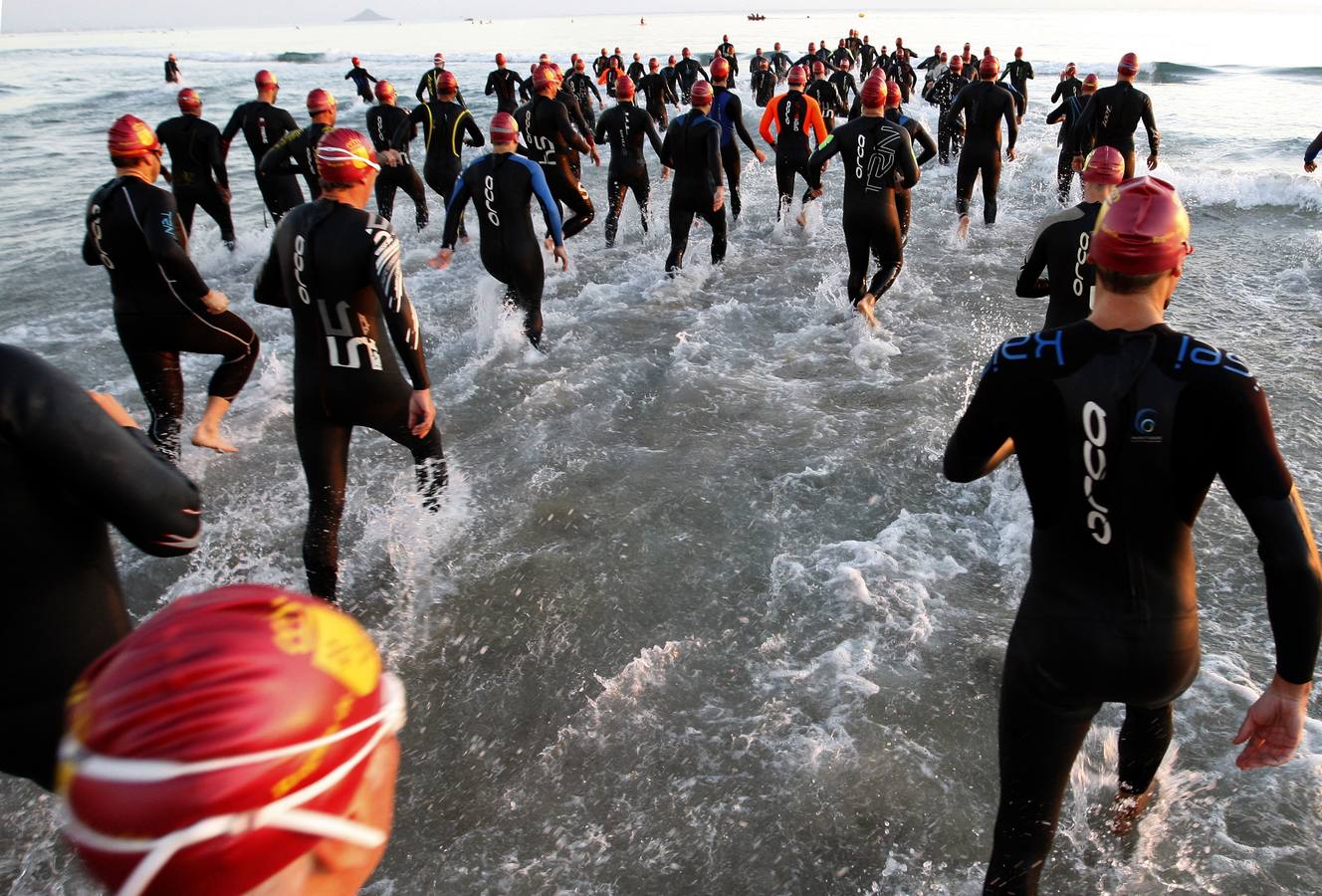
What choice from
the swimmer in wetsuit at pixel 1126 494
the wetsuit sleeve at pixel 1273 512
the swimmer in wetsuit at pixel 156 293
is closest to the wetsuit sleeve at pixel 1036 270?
the swimmer in wetsuit at pixel 1126 494

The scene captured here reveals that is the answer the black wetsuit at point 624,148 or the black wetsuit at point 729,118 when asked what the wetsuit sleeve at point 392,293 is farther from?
the black wetsuit at point 624,148

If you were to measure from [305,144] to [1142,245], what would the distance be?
8.27m

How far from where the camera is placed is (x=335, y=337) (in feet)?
11.1

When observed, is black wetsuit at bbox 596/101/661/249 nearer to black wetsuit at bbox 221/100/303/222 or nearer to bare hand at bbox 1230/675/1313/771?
black wetsuit at bbox 221/100/303/222

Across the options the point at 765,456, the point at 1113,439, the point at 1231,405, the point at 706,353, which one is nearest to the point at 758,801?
the point at 1113,439

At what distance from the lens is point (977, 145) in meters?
9.27

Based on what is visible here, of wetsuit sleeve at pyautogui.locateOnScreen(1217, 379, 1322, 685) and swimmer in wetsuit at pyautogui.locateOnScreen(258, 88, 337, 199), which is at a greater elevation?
swimmer in wetsuit at pyautogui.locateOnScreen(258, 88, 337, 199)

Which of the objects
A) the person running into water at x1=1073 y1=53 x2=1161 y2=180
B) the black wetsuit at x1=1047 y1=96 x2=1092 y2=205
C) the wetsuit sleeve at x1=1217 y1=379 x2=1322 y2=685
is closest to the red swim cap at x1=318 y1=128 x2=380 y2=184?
the wetsuit sleeve at x1=1217 y1=379 x2=1322 y2=685

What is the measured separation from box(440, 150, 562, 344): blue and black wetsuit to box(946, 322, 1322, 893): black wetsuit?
4.40 metres

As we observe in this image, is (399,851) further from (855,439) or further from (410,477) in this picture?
(855,439)

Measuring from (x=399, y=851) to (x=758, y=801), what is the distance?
1154mm

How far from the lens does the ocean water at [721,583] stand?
263 cm

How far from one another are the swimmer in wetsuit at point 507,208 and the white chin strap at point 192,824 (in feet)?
16.8

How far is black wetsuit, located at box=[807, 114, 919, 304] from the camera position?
629 centimetres
